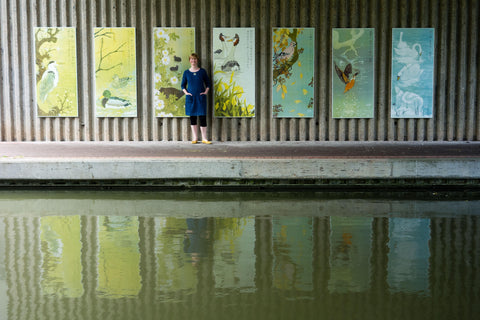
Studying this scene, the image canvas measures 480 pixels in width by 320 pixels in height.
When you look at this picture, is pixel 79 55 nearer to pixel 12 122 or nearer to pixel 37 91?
pixel 37 91

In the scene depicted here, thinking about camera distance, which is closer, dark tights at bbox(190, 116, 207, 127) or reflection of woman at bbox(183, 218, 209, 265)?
reflection of woman at bbox(183, 218, 209, 265)

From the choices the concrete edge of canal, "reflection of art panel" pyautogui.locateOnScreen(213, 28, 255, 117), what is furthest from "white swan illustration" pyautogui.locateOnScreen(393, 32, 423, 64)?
the concrete edge of canal

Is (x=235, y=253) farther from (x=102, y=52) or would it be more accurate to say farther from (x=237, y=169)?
(x=102, y=52)

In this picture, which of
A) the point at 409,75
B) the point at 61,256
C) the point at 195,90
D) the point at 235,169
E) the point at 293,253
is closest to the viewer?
the point at 61,256

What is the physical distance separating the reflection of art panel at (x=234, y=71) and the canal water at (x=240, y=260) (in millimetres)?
5378

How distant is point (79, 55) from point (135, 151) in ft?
11.4

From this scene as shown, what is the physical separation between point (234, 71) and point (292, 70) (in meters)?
1.29

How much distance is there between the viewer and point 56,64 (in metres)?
12.9

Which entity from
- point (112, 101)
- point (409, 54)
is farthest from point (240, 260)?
point (409, 54)

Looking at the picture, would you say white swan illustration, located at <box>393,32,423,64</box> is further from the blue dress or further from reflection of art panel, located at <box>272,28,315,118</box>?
the blue dress

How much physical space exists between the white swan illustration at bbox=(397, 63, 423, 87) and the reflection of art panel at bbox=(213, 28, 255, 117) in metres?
3.27

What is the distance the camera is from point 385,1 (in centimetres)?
1289

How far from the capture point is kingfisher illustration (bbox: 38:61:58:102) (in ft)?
42.3

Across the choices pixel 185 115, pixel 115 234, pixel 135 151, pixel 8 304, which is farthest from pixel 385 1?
pixel 8 304
